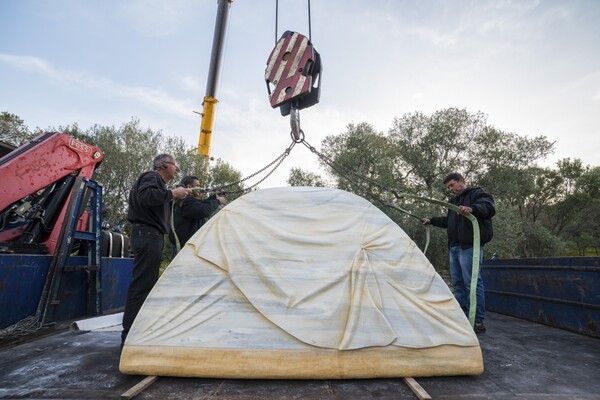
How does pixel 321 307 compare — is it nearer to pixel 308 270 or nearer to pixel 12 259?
pixel 308 270

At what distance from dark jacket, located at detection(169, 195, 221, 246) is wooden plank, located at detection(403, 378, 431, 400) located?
8.18ft

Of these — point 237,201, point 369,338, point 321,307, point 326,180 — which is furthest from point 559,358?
point 326,180

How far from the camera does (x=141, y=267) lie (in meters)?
2.50

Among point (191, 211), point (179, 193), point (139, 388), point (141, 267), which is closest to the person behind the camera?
point (139, 388)

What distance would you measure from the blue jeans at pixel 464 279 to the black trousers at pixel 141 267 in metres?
2.98

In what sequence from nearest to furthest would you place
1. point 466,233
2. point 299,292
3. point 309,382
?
point 309,382, point 299,292, point 466,233

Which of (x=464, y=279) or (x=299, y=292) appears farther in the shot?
(x=464, y=279)

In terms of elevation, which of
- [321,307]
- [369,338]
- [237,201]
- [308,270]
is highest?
[237,201]

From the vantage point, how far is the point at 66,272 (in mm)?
3570

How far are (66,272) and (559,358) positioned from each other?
15.8ft

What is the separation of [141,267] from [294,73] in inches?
94.0

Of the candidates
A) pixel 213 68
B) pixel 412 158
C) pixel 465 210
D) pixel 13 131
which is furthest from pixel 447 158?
pixel 13 131

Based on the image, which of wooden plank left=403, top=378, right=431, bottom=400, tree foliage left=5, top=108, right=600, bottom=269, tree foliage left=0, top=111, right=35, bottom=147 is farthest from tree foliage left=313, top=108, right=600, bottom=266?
tree foliage left=0, top=111, right=35, bottom=147

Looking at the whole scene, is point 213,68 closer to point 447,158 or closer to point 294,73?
point 294,73
